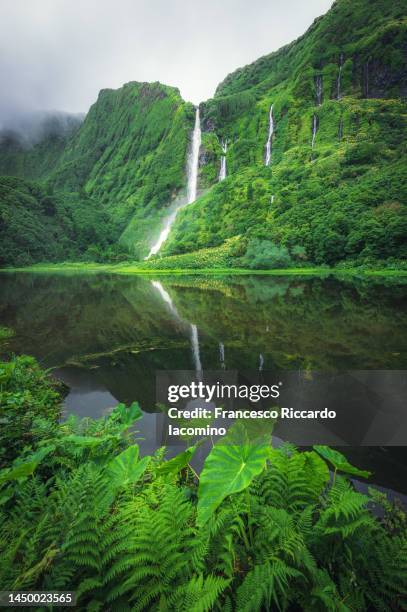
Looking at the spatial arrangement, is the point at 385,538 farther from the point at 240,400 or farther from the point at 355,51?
the point at 355,51

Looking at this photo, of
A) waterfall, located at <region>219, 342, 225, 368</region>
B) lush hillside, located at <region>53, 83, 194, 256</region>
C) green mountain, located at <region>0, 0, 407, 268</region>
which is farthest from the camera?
lush hillside, located at <region>53, 83, 194, 256</region>

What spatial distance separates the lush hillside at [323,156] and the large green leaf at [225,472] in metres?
50.4

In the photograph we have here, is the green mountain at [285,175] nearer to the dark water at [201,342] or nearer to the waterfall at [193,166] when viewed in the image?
the waterfall at [193,166]

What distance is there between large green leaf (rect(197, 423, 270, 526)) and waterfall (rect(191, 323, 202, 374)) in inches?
273

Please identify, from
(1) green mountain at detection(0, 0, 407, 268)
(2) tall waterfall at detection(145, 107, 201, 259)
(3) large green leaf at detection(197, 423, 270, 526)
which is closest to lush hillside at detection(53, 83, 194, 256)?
(1) green mountain at detection(0, 0, 407, 268)

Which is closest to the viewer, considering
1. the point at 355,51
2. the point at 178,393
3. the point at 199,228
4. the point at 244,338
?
the point at 178,393

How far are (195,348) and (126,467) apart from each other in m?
8.44

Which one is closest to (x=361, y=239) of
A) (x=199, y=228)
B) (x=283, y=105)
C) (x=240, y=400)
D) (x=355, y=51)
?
(x=199, y=228)

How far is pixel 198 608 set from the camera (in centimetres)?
180

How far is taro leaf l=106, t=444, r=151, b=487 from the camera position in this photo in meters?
2.80

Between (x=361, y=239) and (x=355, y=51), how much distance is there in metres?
84.5

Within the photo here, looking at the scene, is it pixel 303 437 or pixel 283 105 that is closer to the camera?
pixel 303 437

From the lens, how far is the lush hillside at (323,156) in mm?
53000

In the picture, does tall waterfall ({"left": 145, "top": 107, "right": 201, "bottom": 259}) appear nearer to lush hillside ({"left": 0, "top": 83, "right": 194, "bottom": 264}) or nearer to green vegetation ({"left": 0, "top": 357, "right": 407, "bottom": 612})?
lush hillside ({"left": 0, "top": 83, "right": 194, "bottom": 264})
